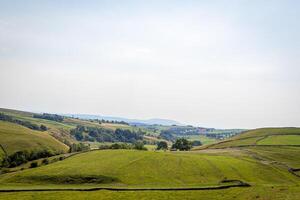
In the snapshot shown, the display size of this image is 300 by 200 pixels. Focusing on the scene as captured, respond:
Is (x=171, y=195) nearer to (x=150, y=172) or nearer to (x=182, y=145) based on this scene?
(x=150, y=172)

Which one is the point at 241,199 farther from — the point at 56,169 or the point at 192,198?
the point at 56,169

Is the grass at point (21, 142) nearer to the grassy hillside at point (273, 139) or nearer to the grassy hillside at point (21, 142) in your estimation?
the grassy hillside at point (21, 142)

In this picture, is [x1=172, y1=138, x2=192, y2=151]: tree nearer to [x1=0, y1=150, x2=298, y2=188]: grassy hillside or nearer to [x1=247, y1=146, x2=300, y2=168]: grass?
[x1=247, y1=146, x2=300, y2=168]: grass

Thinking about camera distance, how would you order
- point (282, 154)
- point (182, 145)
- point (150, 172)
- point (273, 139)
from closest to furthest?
point (150, 172) → point (282, 154) → point (273, 139) → point (182, 145)

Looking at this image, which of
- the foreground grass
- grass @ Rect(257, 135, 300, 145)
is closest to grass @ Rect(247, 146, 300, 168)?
grass @ Rect(257, 135, 300, 145)

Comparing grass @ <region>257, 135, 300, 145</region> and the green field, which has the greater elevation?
grass @ <region>257, 135, 300, 145</region>

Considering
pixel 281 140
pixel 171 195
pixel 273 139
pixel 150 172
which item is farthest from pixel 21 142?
pixel 281 140

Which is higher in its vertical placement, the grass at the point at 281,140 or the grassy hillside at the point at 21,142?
the grass at the point at 281,140

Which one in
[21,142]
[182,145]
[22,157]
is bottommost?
[22,157]

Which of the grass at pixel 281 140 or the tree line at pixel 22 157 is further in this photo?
Result: the grass at pixel 281 140

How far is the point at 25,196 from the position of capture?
65188mm

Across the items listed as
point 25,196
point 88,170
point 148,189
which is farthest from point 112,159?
point 25,196

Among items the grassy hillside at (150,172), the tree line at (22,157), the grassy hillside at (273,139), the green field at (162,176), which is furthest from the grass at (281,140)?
the tree line at (22,157)

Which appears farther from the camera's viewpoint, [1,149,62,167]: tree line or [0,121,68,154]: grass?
[0,121,68,154]: grass
